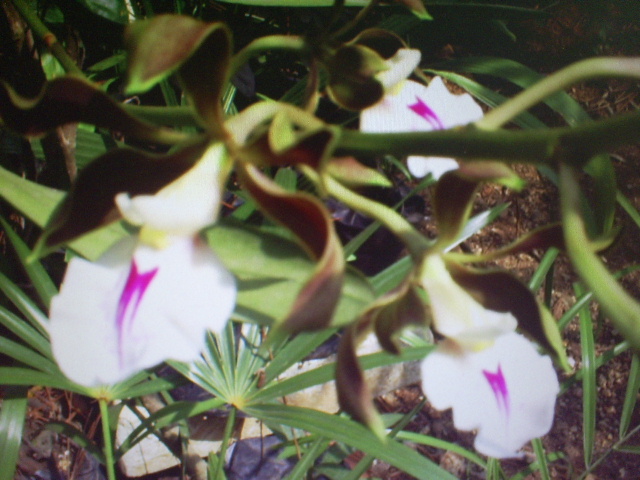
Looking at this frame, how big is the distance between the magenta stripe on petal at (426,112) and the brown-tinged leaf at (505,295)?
220mm

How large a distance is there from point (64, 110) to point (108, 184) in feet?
0.23

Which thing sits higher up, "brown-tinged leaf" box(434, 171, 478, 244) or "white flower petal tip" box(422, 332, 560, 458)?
"brown-tinged leaf" box(434, 171, 478, 244)

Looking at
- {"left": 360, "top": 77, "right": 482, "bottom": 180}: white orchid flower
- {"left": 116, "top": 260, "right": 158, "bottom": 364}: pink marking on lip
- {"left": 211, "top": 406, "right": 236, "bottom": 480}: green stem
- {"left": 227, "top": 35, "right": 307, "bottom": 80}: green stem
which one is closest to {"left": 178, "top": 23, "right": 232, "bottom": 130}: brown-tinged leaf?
{"left": 227, "top": 35, "right": 307, "bottom": 80}: green stem

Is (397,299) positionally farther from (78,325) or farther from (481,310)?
(78,325)

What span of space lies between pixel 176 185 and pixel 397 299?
0.66 feet

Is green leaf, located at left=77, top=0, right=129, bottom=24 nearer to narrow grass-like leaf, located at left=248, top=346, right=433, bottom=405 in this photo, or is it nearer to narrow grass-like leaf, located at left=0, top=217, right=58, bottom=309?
narrow grass-like leaf, located at left=0, top=217, right=58, bottom=309

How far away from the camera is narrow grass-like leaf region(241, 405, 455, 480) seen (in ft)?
2.65

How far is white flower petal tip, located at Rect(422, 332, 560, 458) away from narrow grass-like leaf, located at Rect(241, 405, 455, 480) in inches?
14.5

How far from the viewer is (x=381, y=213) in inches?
16.2

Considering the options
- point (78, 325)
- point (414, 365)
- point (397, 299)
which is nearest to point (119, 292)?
point (78, 325)

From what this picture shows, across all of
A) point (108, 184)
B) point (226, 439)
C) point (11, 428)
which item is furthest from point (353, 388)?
point (11, 428)

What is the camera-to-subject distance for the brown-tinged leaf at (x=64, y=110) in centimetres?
37

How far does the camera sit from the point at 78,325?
0.37m

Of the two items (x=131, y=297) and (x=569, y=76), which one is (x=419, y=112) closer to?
(x=569, y=76)
